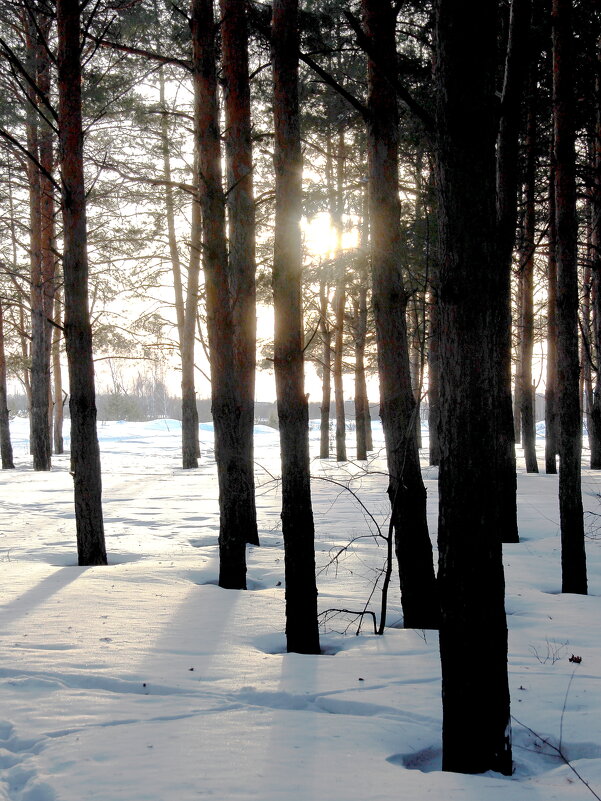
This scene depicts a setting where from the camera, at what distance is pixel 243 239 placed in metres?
7.93

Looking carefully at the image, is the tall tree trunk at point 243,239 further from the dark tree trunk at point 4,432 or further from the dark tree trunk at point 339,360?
the dark tree trunk at point 4,432

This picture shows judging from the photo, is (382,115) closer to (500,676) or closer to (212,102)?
(212,102)

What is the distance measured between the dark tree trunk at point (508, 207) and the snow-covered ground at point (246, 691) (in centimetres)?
99

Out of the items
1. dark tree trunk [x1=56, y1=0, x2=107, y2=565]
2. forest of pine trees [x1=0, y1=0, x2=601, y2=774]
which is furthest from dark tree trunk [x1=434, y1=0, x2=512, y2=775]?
dark tree trunk [x1=56, y1=0, x2=107, y2=565]

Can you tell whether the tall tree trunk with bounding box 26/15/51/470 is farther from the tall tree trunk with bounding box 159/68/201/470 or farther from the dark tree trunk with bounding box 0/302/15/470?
the tall tree trunk with bounding box 159/68/201/470

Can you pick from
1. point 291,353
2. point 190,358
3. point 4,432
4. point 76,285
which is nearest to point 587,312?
point 291,353

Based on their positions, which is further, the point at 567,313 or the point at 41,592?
the point at 567,313

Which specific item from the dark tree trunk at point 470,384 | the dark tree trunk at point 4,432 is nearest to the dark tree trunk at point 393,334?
the dark tree trunk at point 470,384

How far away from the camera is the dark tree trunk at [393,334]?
475 centimetres

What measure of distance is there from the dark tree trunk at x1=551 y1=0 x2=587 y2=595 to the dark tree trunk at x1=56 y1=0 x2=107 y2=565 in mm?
4643

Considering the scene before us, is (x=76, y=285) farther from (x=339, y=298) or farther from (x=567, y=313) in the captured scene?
(x=339, y=298)

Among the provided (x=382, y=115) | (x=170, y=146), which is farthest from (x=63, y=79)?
(x=170, y=146)

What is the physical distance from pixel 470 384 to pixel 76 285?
16.3 ft

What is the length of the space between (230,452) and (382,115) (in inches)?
123
